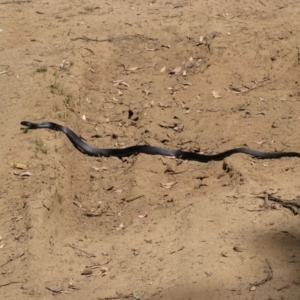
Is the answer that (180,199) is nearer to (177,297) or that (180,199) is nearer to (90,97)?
(177,297)

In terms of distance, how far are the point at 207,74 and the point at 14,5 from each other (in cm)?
328

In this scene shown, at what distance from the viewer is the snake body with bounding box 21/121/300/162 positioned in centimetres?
693

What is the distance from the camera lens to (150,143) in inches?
296

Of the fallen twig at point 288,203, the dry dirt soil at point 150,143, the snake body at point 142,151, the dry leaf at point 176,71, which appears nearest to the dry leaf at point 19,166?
the dry dirt soil at point 150,143

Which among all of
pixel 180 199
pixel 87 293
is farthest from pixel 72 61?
pixel 87 293

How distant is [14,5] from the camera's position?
402 inches

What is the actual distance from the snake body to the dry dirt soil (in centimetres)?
8

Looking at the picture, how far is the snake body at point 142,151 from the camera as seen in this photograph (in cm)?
693

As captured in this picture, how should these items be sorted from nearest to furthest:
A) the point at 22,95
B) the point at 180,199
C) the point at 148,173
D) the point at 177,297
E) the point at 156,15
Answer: the point at 177,297 → the point at 180,199 → the point at 148,173 → the point at 22,95 → the point at 156,15

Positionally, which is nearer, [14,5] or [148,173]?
[148,173]

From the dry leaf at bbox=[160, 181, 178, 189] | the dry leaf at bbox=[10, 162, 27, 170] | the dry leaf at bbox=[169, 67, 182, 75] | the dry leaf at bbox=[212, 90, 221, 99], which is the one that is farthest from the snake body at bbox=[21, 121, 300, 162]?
the dry leaf at bbox=[169, 67, 182, 75]

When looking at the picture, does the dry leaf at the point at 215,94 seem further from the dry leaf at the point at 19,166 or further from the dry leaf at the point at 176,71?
the dry leaf at the point at 19,166

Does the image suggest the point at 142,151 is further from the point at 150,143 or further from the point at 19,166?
the point at 19,166

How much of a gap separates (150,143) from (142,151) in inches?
10.6
